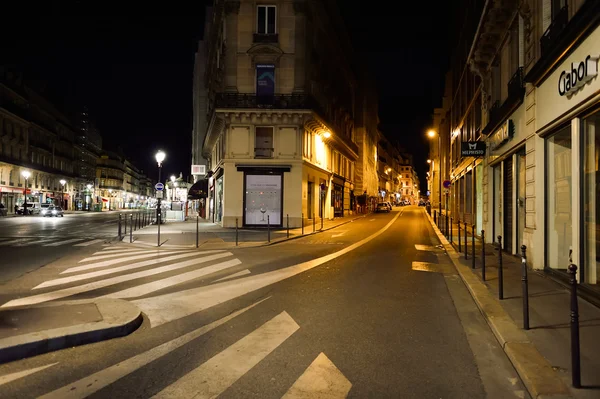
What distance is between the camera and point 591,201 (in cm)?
816

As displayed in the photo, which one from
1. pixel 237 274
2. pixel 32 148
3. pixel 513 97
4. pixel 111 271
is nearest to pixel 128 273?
pixel 111 271

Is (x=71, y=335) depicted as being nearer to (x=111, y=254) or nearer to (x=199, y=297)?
(x=199, y=297)

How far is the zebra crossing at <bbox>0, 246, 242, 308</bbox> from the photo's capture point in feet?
29.0

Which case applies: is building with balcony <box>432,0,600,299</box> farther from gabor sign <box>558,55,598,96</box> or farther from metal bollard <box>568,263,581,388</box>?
metal bollard <box>568,263,581,388</box>

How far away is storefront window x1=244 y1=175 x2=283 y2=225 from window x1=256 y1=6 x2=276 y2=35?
1008 cm

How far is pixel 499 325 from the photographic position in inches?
242

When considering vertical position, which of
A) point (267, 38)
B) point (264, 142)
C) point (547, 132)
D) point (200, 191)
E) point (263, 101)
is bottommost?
point (200, 191)

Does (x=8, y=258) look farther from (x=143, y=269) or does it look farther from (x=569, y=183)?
(x=569, y=183)

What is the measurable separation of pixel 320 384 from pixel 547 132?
8937mm

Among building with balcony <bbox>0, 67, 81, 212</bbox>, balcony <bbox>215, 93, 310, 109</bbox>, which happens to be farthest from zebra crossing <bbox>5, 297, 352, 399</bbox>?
building with balcony <bbox>0, 67, 81, 212</bbox>

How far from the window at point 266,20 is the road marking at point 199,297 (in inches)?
910

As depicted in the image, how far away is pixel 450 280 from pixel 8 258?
13.2 meters

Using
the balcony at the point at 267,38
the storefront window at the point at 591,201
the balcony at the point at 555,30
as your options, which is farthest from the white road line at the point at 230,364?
the balcony at the point at 267,38

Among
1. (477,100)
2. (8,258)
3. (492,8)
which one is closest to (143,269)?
(8,258)
